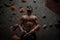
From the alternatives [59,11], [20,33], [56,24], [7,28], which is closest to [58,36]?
[56,24]

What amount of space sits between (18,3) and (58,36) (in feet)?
3.23

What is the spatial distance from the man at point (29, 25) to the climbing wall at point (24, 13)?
27cm

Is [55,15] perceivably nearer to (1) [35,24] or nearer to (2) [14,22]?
(1) [35,24]

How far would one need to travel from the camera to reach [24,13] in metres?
3.77

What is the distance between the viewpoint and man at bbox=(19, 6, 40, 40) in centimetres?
343

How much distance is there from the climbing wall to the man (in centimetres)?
27

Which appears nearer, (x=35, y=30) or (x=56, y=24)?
(x=35, y=30)

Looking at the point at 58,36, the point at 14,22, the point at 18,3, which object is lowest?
the point at 58,36

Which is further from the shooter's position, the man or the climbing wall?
the climbing wall

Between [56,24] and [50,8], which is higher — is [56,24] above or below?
below

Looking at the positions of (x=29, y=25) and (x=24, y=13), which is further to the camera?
(x=24, y=13)

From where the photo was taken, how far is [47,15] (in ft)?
12.4

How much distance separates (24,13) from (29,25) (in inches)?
16.0

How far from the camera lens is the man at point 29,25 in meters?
3.43
